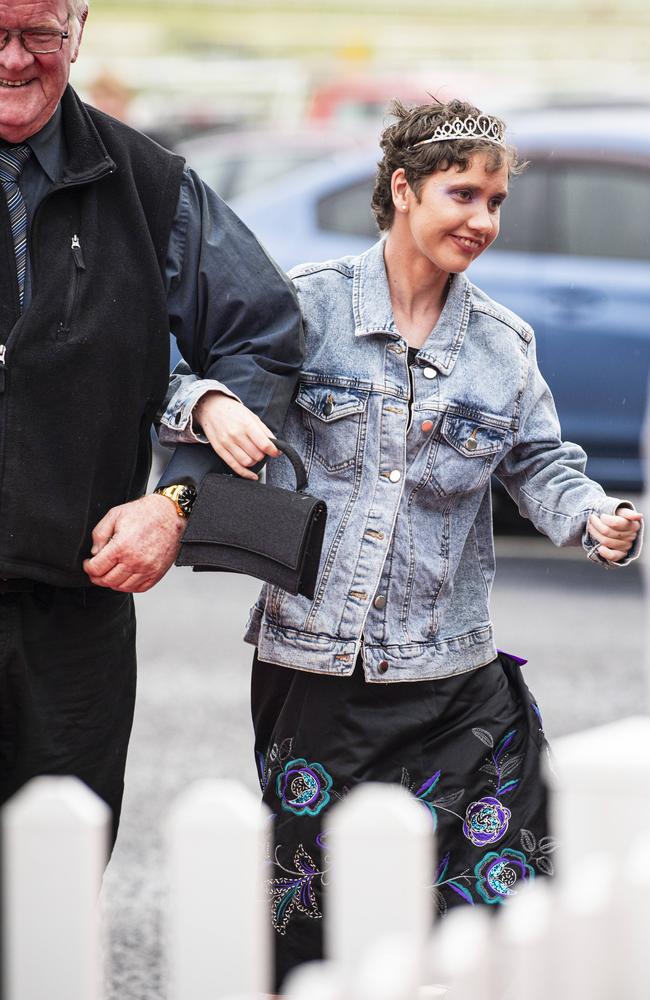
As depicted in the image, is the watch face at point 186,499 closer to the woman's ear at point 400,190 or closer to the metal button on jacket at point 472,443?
the metal button on jacket at point 472,443

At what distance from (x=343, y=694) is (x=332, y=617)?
0.45 feet

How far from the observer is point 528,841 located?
2793 millimetres

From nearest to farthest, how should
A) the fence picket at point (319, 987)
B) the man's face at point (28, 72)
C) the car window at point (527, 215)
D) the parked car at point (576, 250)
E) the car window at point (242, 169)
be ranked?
the fence picket at point (319, 987)
the man's face at point (28, 72)
the parked car at point (576, 250)
the car window at point (527, 215)
the car window at point (242, 169)

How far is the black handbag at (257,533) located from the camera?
2.57 m

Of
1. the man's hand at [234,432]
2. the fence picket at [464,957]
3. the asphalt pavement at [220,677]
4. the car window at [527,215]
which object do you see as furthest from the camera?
the car window at [527,215]

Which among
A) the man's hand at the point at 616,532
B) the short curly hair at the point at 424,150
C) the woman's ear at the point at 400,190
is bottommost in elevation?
the man's hand at the point at 616,532

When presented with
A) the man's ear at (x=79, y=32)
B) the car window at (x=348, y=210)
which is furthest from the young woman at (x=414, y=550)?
the car window at (x=348, y=210)

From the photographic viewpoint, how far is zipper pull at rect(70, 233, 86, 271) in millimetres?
2547

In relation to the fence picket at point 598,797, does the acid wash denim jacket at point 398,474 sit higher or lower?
higher

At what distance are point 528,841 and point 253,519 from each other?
2.45ft

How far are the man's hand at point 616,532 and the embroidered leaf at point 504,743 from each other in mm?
356

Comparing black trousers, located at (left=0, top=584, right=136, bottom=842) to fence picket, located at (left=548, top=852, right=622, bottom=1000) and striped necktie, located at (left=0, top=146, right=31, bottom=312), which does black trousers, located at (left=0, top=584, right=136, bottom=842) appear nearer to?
striped necktie, located at (left=0, top=146, right=31, bottom=312)

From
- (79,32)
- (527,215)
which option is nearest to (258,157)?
(527,215)

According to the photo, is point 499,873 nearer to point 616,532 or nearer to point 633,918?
point 616,532
